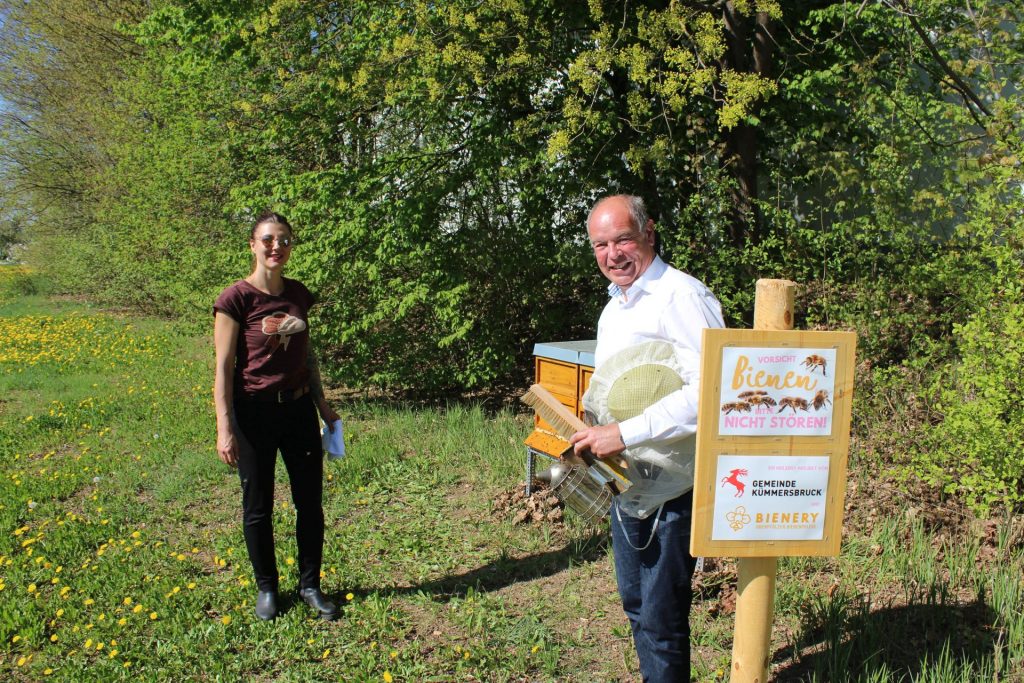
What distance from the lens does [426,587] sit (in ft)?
15.0

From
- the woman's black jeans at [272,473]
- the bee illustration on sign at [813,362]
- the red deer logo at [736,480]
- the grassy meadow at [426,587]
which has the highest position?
the bee illustration on sign at [813,362]

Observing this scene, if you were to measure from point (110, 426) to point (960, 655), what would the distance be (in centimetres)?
833

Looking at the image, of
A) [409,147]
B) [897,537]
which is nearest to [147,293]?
[409,147]

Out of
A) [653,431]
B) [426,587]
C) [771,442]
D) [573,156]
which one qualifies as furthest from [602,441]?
[573,156]

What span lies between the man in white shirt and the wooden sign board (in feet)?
0.55

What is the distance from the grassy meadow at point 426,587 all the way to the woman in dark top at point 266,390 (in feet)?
1.53

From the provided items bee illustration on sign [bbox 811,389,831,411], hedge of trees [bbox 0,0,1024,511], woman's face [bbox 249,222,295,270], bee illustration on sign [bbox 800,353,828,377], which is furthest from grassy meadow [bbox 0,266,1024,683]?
woman's face [bbox 249,222,295,270]

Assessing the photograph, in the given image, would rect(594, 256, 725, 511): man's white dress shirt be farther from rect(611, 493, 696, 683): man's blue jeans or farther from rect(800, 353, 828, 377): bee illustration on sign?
rect(800, 353, 828, 377): bee illustration on sign

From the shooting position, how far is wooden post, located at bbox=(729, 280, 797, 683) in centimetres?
240

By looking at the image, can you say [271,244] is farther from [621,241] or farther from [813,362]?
[813,362]

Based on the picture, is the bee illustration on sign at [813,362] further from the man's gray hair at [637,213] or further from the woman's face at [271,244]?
the woman's face at [271,244]

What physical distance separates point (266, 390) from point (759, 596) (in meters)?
2.47

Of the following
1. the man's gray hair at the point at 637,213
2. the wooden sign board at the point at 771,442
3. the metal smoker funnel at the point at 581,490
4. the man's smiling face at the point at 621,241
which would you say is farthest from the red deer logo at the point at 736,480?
the man's gray hair at the point at 637,213

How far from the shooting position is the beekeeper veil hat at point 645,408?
8.28 ft
